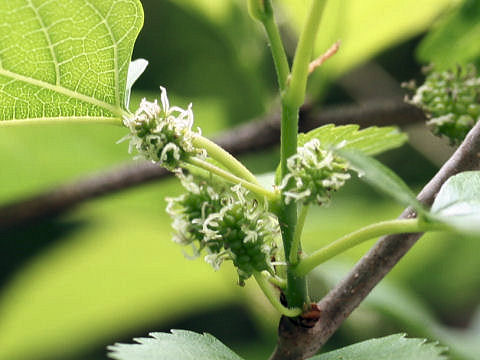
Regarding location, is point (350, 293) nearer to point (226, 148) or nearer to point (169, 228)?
point (226, 148)

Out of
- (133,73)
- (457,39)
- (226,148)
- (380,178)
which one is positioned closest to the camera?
(380,178)

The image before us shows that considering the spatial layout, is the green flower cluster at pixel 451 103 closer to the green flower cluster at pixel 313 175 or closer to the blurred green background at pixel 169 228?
the green flower cluster at pixel 313 175

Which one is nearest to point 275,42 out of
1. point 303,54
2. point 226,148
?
point 303,54

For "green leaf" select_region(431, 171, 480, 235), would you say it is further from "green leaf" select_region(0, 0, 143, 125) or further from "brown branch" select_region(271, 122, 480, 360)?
"green leaf" select_region(0, 0, 143, 125)

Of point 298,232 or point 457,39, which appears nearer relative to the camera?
point 298,232

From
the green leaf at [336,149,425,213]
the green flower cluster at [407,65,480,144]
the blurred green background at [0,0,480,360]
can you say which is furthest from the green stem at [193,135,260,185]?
the blurred green background at [0,0,480,360]

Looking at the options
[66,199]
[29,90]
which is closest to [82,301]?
[66,199]
